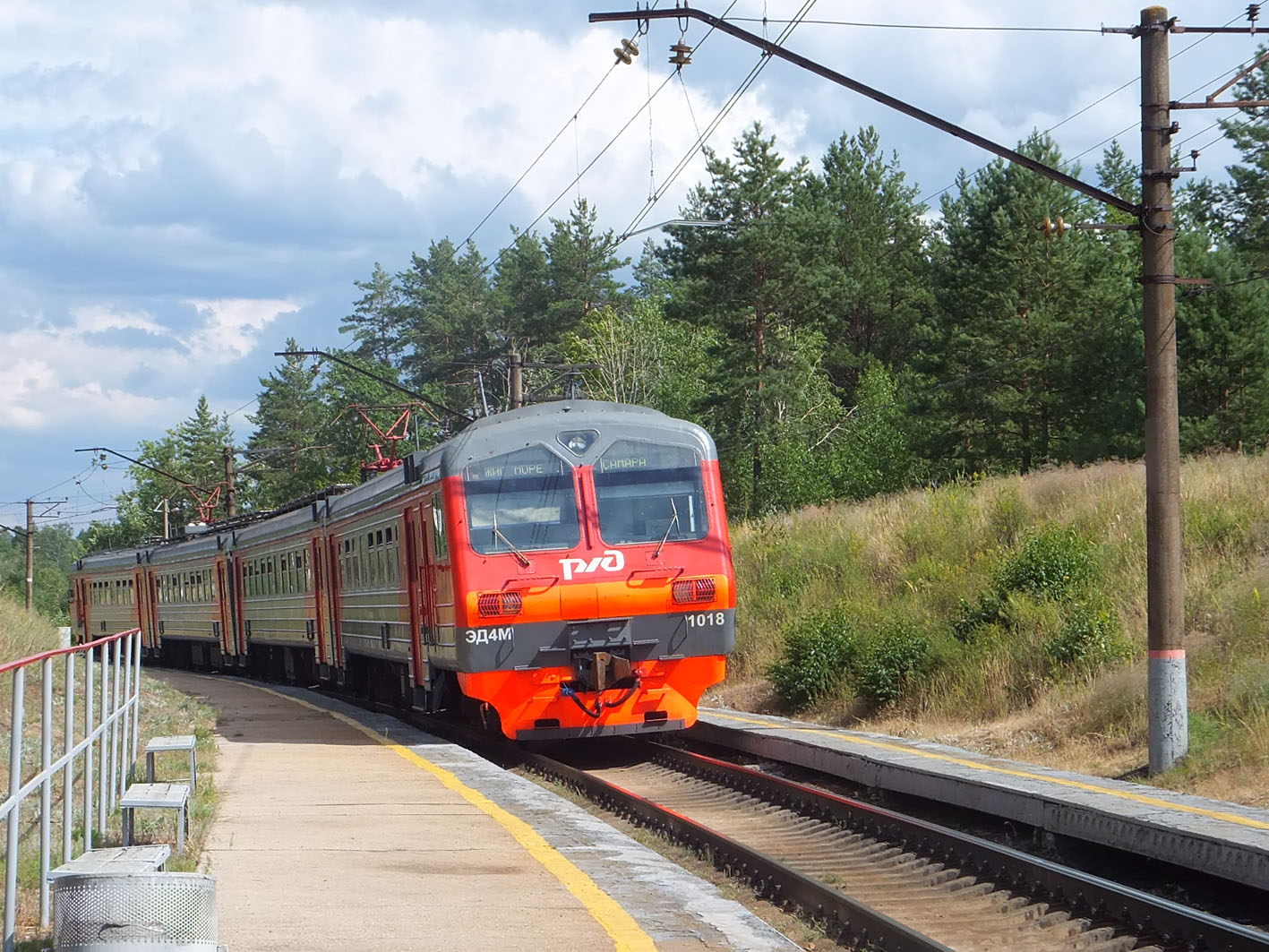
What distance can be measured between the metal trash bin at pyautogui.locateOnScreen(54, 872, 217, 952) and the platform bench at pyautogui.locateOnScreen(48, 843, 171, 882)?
0.05m

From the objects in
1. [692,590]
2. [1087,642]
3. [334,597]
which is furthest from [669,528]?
[334,597]

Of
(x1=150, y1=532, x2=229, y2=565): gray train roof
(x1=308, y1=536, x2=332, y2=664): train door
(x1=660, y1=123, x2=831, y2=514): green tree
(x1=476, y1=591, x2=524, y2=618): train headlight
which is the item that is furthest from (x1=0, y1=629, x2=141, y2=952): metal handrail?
(x1=660, y1=123, x2=831, y2=514): green tree

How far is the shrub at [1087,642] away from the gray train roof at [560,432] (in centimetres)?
415

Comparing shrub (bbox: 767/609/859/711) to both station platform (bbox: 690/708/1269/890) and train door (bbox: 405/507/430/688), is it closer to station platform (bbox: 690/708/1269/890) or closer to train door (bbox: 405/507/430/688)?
station platform (bbox: 690/708/1269/890)

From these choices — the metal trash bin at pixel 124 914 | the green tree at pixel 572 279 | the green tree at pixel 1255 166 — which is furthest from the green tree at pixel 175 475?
the metal trash bin at pixel 124 914

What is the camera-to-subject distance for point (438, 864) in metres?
8.35

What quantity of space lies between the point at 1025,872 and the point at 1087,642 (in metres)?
7.20

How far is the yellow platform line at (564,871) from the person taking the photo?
662 cm

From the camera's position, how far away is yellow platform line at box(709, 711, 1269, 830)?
901 centimetres

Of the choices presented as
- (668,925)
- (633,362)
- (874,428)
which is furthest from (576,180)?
(633,362)

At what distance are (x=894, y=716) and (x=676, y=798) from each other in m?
4.69

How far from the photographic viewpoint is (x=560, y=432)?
47.0 feet

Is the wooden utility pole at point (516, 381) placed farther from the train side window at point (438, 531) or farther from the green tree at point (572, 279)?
the green tree at point (572, 279)

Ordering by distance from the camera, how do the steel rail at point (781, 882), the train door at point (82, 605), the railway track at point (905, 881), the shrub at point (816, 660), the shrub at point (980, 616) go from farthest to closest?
the train door at point (82, 605), the shrub at point (816, 660), the shrub at point (980, 616), the railway track at point (905, 881), the steel rail at point (781, 882)
